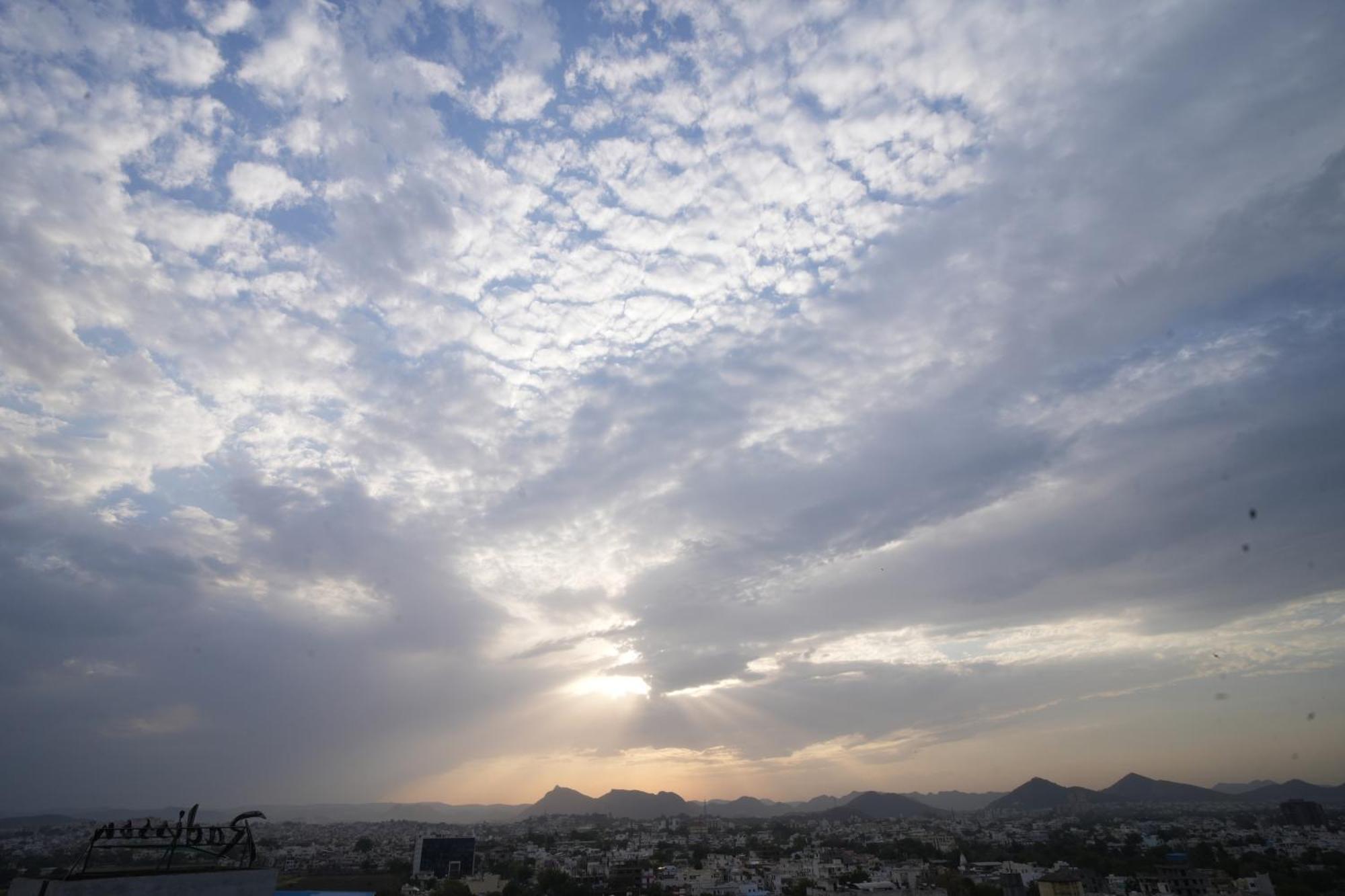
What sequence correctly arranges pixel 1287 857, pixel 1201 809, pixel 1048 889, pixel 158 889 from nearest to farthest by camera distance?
1. pixel 158 889
2. pixel 1048 889
3. pixel 1287 857
4. pixel 1201 809

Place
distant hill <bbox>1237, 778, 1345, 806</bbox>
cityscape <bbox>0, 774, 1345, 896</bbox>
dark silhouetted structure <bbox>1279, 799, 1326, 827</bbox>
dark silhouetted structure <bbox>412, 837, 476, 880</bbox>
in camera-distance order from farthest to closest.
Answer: distant hill <bbox>1237, 778, 1345, 806</bbox> < dark silhouetted structure <bbox>1279, 799, 1326, 827</bbox> < dark silhouetted structure <bbox>412, 837, 476, 880</bbox> < cityscape <bbox>0, 774, 1345, 896</bbox>

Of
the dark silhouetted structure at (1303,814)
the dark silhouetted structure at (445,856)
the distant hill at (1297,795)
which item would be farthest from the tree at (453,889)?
the distant hill at (1297,795)

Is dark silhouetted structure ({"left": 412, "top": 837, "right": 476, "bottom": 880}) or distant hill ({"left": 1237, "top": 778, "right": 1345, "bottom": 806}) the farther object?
distant hill ({"left": 1237, "top": 778, "right": 1345, "bottom": 806})

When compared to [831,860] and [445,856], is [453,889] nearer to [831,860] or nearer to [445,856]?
[445,856]

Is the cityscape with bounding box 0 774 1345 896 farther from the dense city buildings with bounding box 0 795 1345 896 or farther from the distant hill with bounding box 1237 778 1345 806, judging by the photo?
the distant hill with bounding box 1237 778 1345 806

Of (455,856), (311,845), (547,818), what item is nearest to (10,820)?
(547,818)

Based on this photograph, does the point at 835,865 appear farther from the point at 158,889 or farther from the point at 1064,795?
the point at 1064,795

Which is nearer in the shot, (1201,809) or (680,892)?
(680,892)

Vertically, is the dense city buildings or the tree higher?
the tree

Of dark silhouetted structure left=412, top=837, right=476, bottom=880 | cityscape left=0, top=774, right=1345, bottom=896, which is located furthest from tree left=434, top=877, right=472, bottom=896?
dark silhouetted structure left=412, top=837, right=476, bottom=880

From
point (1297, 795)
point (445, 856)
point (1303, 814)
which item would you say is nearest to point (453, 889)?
point (445, 856)

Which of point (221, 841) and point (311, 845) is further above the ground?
point (221, 841)

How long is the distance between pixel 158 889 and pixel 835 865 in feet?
170

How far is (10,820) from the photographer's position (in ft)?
506
